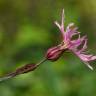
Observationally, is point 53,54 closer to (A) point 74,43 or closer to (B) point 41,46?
(A) point 74,43

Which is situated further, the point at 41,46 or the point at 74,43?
the point at 41,46

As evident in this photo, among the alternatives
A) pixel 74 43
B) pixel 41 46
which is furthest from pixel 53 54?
pixel 41 46

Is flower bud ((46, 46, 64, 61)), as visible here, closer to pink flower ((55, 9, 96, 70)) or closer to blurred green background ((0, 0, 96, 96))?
pink flower ((55, 9, 96, 70))

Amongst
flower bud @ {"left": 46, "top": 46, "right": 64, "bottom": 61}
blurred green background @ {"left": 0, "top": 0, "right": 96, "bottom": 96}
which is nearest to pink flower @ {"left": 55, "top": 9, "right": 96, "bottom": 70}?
flower bud @ {"left": 46, "top": 46, "right": 64, "bottom": 61}

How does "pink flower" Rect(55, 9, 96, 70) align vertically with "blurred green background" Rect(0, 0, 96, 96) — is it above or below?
above

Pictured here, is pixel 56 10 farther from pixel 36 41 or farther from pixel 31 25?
pixel 36 41

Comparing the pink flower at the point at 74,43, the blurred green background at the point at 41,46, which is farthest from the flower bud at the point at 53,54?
the blurred green background at the point at 41,46

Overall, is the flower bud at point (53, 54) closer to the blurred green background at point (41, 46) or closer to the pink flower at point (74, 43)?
the pink flower at point (74, 43)

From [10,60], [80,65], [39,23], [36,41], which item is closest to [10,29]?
[39,23]

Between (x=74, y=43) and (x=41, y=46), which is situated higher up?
(x=74, y=43)
